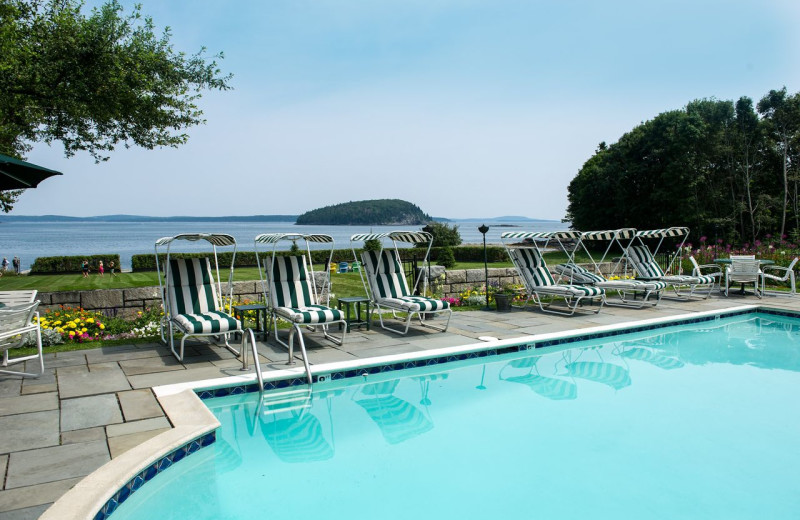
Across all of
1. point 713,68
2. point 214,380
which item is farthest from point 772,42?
point 214,380

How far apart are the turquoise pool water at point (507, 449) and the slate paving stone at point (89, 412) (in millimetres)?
828

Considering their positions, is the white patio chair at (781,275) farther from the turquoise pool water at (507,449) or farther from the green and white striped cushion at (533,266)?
the turquoise pool water at (507,449)

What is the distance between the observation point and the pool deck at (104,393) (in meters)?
3.19

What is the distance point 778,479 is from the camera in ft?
12.3

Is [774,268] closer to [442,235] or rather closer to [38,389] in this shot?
[442,235]

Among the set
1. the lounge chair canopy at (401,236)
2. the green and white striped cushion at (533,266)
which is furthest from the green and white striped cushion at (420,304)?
the green and white striped cushion at (533,266)

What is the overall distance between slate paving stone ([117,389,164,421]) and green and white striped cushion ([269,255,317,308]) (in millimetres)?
2523

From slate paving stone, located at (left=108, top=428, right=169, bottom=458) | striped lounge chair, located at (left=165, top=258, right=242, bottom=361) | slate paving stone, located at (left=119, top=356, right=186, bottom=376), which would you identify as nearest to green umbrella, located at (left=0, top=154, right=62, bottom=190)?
striped lounge chair, located at (left=165, top=258, right=242, bottom=361)

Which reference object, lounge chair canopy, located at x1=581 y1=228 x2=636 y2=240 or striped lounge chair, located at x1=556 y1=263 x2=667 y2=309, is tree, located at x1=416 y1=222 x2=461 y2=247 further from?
lounge chair canopy, located at x1=581 y1=228 x2=636 y2=240

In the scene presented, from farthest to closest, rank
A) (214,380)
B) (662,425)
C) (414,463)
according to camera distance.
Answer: (214,380)
(662,425)
(414,463)

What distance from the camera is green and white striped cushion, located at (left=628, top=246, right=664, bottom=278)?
37.7 ft

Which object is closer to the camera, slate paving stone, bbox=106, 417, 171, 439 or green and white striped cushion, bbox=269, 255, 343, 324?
slate paving stone, bbox=106, 417, 171, 439

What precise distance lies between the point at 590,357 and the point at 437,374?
7.58 ft

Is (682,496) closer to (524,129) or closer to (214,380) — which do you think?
(214,380)
